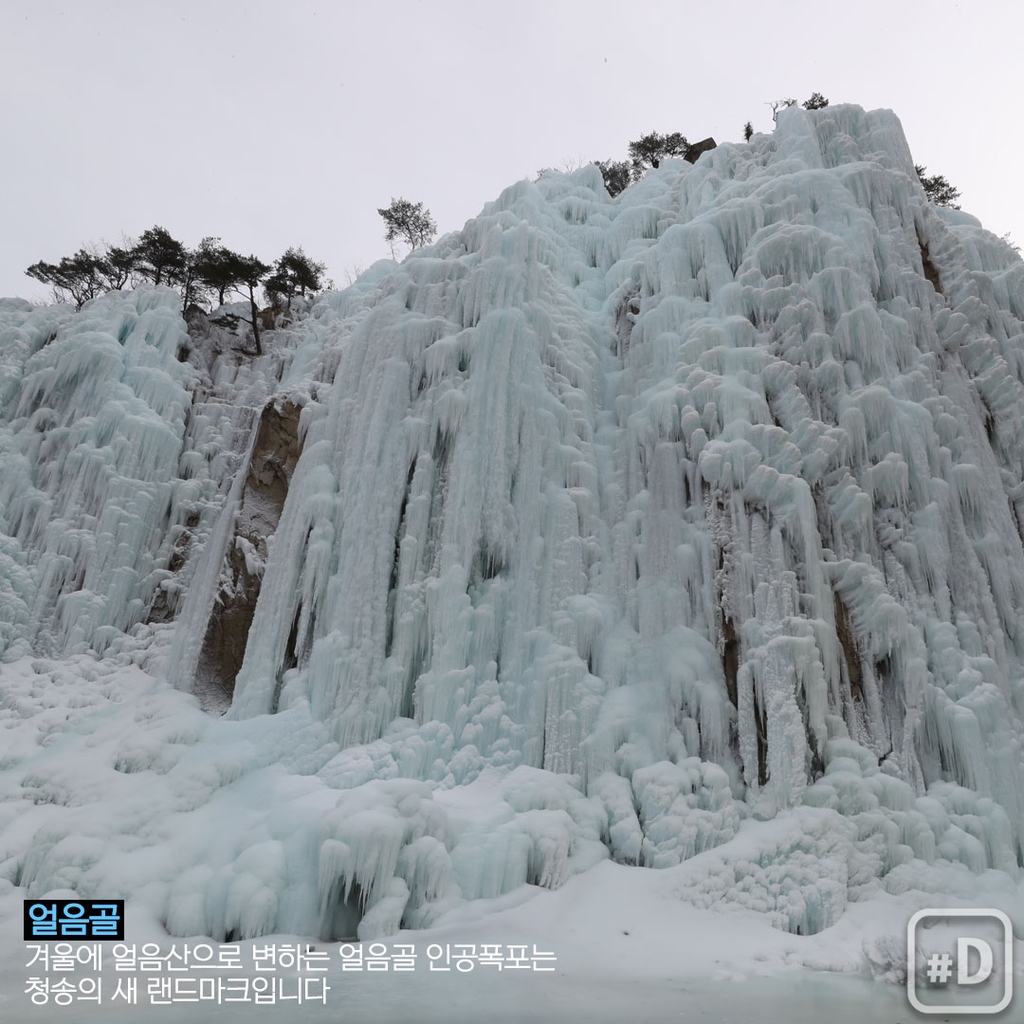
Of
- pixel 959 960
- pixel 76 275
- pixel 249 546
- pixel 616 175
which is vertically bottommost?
pixel 959 960

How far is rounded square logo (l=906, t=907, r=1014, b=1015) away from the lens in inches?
210

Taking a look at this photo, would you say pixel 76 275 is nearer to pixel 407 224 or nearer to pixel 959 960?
pixel 407 224

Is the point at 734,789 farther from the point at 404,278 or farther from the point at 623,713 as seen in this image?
the point at 404,278

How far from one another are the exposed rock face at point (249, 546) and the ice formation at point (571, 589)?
2.3 inches

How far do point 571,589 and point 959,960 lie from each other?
17.6ft

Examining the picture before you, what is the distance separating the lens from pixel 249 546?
11.9 metres

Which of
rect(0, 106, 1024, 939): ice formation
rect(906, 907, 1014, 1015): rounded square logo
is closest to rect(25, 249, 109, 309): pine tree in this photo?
rect(0, 106, 1024, 939): ice formation

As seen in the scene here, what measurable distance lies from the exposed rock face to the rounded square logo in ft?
29.5

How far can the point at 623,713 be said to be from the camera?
28.8 ft

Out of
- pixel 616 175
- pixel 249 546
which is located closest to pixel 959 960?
pixel 249 546

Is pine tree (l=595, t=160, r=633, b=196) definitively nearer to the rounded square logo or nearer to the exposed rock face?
the exposed rock face

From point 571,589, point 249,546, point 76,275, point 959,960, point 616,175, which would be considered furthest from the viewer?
point 616,175

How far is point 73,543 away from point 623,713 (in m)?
9.86

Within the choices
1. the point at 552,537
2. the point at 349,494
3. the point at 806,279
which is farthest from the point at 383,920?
the point at 806,279
